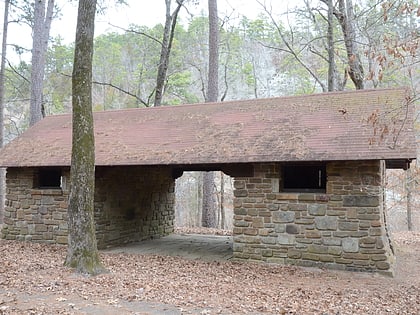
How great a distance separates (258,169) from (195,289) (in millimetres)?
2998

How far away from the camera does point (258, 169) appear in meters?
8.01

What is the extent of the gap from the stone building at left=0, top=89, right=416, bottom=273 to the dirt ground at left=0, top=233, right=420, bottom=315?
24.4 inches


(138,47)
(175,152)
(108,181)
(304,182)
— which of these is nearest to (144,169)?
(108,181)

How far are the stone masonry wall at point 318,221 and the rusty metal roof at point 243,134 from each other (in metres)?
0.50

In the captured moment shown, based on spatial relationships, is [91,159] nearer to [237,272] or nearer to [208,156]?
[208,156]

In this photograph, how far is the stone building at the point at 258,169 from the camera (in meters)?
7.20

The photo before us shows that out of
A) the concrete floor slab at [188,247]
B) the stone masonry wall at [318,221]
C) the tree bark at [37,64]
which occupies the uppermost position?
the tree bark at [37,64]

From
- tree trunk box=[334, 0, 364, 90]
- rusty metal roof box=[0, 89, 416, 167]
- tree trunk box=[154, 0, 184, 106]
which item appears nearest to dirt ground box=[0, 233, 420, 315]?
rusty metal roof box=[0, 89, 416, 167]

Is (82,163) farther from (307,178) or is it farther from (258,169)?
(307,178)

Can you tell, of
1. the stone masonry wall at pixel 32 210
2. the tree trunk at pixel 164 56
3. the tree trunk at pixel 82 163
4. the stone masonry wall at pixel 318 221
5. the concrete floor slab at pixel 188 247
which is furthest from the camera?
the tree trunk at pixel 164 56

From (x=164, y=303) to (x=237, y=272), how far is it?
7.93ft

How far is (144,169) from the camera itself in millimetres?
11273

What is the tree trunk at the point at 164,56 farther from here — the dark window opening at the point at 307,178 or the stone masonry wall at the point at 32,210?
the dark window opening at the point at 307,178

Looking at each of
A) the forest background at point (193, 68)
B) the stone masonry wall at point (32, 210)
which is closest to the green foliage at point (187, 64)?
the forest background at point (193, 68)
